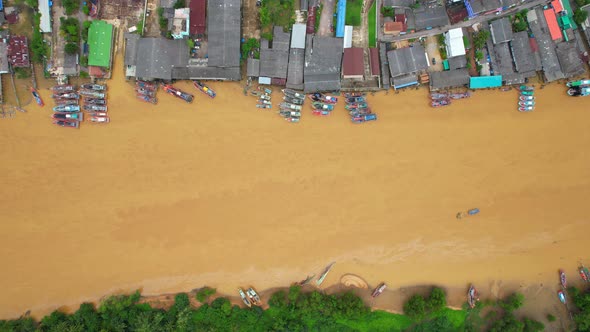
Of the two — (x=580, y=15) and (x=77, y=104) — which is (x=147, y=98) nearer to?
(x=77, y=104)

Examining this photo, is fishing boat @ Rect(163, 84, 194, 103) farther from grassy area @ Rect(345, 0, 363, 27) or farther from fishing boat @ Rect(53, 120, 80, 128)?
grassy area @ Rect(345, 0, 363, 27)

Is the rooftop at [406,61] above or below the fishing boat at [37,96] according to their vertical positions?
above

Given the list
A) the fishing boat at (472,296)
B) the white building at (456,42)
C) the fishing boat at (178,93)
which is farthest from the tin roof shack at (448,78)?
the fishing boat at (178,93)

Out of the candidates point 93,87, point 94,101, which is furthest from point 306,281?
point 93,87

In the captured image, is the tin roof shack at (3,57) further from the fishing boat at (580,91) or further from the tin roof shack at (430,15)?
the fishing boat at (580,91)

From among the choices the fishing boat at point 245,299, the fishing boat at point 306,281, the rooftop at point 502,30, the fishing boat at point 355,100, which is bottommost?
the fishing boat at point 245,299
